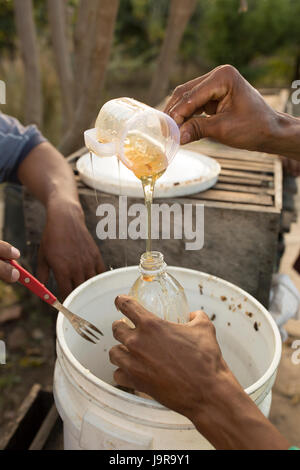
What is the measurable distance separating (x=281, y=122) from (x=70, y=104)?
9.12 feet

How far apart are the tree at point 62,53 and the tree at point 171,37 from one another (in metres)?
0.91

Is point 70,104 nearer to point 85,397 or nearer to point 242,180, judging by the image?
point 242,180

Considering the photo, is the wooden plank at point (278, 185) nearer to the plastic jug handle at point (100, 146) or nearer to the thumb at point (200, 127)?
the thumb at point (200, 127)

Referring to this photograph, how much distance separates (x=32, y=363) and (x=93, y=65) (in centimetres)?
227

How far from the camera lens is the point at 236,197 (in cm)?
203

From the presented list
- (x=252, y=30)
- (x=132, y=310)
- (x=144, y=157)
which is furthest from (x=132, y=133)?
(x=252, y=30)

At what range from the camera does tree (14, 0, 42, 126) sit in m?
3.40

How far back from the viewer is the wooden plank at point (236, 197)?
1980mm

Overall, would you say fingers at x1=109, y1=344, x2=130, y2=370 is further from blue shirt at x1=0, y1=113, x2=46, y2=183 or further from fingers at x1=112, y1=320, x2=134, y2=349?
blue shirt at x1=0, y1=113, x2=46, y2=183

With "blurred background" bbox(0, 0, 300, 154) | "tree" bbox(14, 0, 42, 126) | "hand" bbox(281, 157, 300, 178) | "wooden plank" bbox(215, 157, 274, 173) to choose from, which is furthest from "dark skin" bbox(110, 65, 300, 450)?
"tree" bbox(14, 0, 42, 126)

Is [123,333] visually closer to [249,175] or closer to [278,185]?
[278,185]

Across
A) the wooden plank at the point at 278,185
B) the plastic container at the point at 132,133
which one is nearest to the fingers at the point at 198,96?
the plastic container at the point at 132,133

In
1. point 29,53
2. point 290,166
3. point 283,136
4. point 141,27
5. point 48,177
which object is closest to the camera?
point 283,136

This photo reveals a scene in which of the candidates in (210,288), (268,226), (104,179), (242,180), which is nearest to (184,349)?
(210,288)
